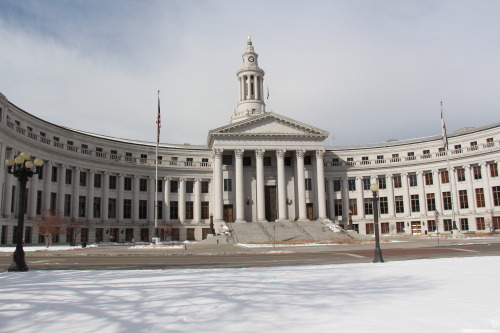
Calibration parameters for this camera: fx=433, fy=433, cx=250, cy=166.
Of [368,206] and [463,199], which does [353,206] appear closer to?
[368,206]

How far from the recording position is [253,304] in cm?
1005

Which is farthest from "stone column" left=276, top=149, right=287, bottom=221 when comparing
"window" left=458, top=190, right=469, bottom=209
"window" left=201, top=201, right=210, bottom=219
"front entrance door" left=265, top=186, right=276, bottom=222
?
"window" left=458, top=190, right=469, bottom=209

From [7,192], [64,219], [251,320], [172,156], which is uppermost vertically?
[172,156]

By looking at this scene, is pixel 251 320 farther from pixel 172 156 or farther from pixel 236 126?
pixel 172 156

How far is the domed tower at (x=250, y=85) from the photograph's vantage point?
89500mm

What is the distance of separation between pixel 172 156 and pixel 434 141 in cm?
4888

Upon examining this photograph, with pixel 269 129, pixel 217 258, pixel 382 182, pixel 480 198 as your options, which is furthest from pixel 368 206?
pixel 217 258

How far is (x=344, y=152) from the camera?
8594 centimetres

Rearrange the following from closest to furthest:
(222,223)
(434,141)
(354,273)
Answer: (354,273) < (222,223) < (434,141)

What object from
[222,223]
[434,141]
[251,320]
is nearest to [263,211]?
[222,223]

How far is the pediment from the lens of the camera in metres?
73.9

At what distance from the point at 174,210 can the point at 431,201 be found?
46310 mm

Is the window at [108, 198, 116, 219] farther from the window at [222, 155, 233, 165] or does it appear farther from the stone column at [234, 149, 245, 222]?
the stone column at [234, 149, 245, 222]

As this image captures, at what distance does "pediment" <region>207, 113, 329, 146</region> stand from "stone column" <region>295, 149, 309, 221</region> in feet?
11.2
